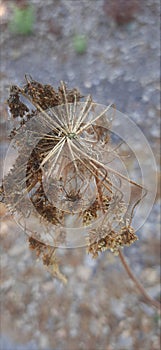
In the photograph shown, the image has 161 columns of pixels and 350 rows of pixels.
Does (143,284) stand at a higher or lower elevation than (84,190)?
higher

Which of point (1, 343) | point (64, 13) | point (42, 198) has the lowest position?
point (1, 343)

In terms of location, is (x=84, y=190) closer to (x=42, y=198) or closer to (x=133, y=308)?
(x=42, y=198)

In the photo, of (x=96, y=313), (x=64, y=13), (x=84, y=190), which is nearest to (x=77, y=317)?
(x=96, y=313)

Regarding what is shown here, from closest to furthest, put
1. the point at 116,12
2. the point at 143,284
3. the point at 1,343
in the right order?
the point at 1,343
the point at 143,284
the point at 116,12

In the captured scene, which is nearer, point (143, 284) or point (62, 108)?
point (62, 108)

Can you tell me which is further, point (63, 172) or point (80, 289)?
point (80, 289)

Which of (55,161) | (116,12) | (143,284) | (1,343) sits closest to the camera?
(55,161)

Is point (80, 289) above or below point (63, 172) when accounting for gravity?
above

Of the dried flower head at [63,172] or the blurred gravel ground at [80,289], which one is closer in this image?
the dried flower head at [63,172]

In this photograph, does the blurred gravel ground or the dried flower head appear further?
the blurred gravel ground

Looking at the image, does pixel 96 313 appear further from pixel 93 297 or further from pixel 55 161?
pixel 55 161

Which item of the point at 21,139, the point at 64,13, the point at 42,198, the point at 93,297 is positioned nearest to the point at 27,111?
the point at 21,139
